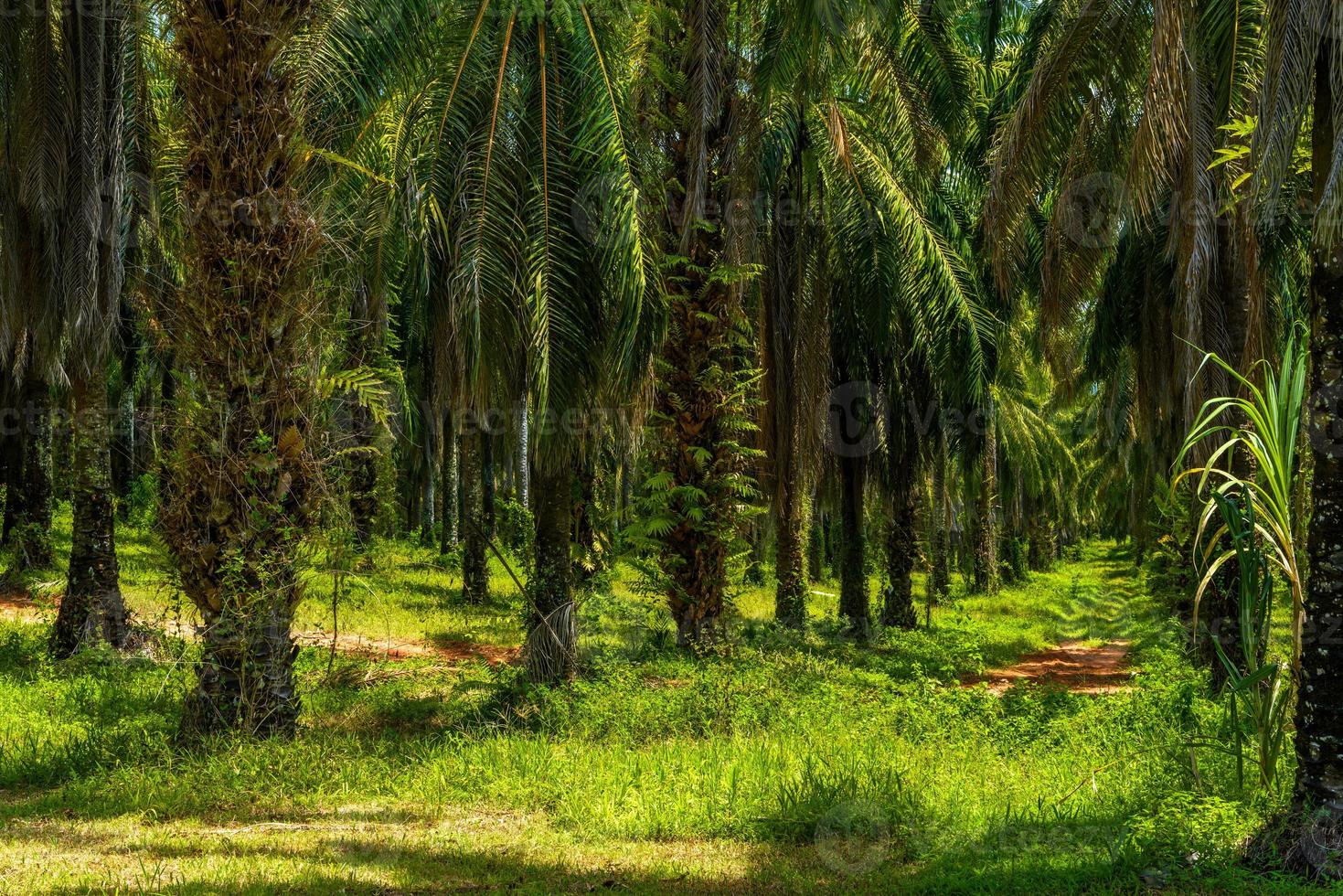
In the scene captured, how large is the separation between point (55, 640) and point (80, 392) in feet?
8.70

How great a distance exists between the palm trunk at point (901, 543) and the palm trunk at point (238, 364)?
12.3 meters

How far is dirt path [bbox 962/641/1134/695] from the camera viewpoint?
1449 centimetres

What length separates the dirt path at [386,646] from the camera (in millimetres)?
13016

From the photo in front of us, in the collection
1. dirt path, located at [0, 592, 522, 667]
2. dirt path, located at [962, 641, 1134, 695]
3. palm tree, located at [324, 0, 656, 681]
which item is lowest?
dirt path, located at [962, 641, 1134, 695]

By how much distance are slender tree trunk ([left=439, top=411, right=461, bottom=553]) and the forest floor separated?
10.2 m

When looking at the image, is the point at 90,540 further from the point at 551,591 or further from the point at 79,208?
the point at 551,591

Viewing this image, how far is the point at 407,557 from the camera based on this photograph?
26391mm

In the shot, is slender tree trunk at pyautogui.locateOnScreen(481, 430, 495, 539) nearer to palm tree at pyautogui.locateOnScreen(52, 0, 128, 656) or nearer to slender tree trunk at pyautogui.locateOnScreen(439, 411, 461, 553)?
slender tree trunk at pyautogui.locateOnScreen(439, 411, 461, 553)

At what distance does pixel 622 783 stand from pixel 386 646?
24.3ft

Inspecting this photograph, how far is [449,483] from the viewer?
2405 cm

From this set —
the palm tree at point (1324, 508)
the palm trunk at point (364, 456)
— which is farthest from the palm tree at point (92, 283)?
the palm tree at point (1324, 508)

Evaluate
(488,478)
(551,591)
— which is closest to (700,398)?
(551,591)

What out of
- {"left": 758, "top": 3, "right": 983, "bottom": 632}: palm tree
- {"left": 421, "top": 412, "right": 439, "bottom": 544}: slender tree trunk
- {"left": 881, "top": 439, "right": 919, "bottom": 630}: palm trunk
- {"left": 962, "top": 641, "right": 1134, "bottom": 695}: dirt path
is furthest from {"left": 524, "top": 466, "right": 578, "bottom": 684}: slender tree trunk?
{"left": 421, "top": 412, "right": 439, "bottom": 544}: slender tree trunk

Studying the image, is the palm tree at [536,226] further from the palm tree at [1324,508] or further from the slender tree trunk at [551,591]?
the palm tree at [1324,508]
